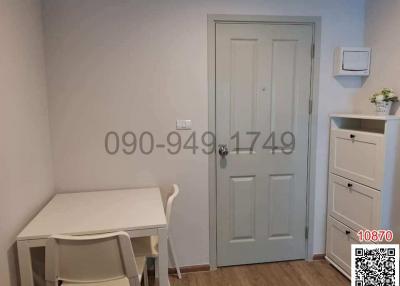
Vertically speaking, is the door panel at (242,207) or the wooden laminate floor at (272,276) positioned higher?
the door panel at (242,207)

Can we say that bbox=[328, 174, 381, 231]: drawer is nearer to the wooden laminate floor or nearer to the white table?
the wooden laminate floor

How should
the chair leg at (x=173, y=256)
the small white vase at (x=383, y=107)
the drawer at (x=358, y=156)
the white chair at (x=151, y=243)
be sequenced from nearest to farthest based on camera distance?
the white chair at (x=151, y=243) < the drawer at (x=358, y=156) < the small white vase at (x=383, y=107) < the chair leg at (x=173, y=256)

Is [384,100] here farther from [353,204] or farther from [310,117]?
[353,204]

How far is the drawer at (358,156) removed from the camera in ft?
7.06

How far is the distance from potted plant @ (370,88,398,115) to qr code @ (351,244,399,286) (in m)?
1.05

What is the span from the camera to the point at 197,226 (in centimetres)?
263

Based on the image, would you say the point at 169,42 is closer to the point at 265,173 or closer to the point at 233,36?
the point at 233,36

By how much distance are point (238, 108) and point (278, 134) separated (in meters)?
0.43

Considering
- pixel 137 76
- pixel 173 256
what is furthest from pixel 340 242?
pixel 137 76

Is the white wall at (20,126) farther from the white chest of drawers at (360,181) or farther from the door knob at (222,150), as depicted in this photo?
the white chest of drawers at (360,181)

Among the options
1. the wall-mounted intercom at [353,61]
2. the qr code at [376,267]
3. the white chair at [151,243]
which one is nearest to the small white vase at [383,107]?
the wall-mounted intercom at [353,61]

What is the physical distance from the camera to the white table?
5.32ft

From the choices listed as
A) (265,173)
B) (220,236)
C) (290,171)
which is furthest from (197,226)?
(290,171)

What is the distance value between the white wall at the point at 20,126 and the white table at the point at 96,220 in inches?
3.1
